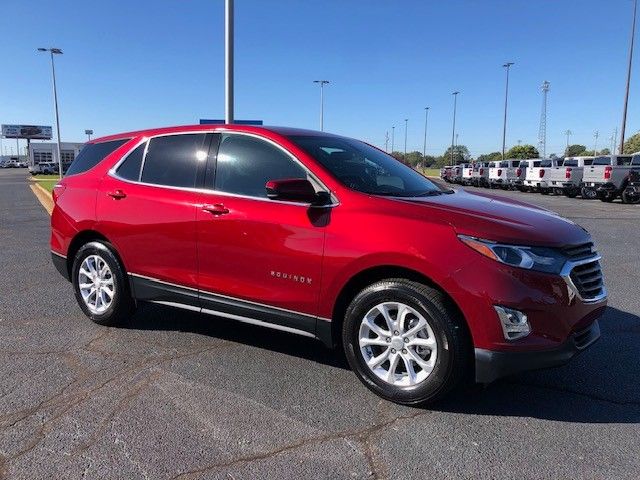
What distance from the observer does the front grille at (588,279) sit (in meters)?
3.39

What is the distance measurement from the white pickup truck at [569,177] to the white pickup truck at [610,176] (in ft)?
5.49

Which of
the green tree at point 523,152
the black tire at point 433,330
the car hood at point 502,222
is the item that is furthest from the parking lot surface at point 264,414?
the green tree at point 523,152

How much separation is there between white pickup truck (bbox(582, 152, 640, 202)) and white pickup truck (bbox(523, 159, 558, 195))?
4646mm

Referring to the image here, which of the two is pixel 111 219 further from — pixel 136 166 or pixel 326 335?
pixel 326 335

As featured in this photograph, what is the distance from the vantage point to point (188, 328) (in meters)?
Answer: 5.10

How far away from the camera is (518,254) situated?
3.26m

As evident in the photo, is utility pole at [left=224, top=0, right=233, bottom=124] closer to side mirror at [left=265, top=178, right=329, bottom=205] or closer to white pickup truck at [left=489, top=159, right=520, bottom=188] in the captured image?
side mirror at [left=265, top=178, right=329, bottom=205]

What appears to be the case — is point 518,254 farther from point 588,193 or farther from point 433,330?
point 588,193

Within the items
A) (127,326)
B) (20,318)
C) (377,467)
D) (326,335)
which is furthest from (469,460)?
(20,318)

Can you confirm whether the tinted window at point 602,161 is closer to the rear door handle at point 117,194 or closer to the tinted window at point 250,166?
the tinted window at point 250,166

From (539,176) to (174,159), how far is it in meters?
28.3

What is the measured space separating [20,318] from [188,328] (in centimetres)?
166

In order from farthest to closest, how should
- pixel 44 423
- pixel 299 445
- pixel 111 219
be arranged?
pixel 111 219 → pixel 44 423 → pixel 299 445

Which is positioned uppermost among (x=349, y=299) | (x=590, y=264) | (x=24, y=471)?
(x=590, y=264)
